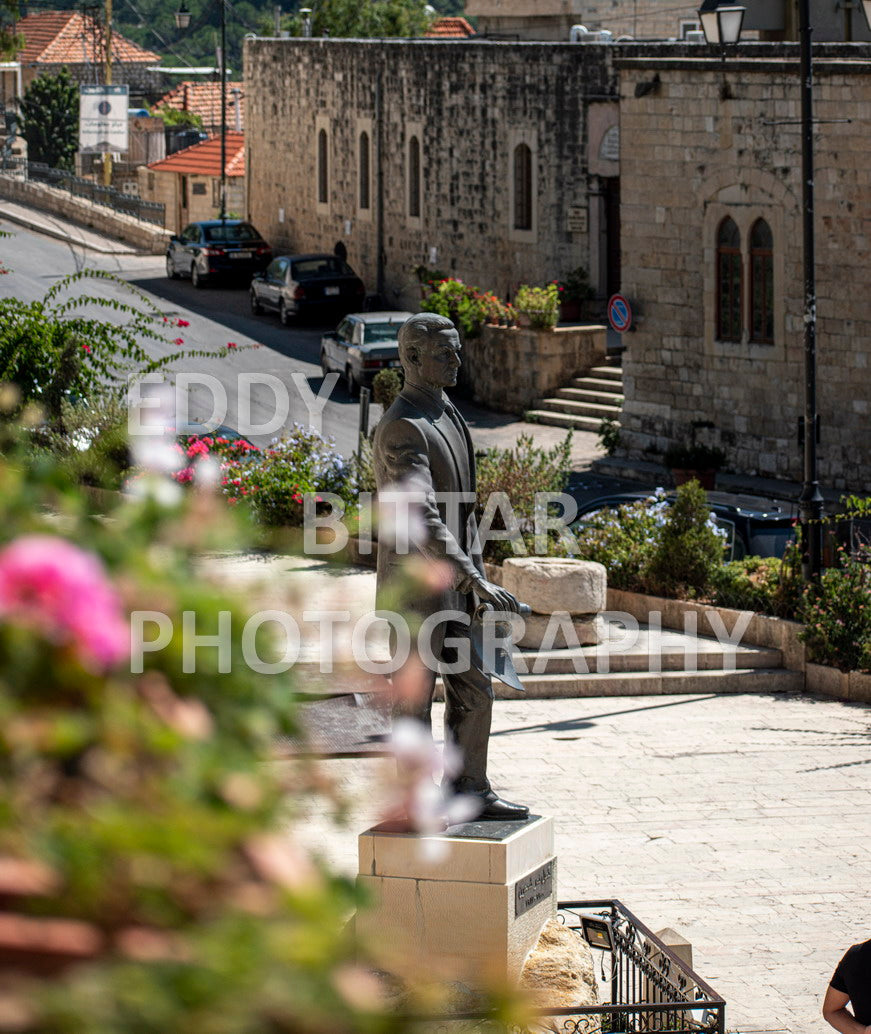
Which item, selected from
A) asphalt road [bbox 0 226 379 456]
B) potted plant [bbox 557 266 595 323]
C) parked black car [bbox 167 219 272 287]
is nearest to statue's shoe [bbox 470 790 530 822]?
asphalt road [bbox 0 226 379 456]

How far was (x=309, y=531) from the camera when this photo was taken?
57.6ft

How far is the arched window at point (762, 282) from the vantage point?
2402 cm

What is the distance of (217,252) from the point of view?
40.5 m

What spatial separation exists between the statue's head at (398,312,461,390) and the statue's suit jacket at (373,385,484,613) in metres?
0.06

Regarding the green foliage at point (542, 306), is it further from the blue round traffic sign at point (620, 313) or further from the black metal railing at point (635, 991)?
the black metal railing at point (635, 991)

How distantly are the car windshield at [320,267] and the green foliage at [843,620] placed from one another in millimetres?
22921

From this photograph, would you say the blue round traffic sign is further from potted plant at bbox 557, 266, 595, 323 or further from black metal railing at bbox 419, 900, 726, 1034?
black metal railing at bbox 419, 900, 726, 1034

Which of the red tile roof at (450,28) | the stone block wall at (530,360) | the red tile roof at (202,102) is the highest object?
the red tile roof at (450,28)

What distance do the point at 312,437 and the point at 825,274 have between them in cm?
779

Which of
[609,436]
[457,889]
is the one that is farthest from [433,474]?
[609,436]

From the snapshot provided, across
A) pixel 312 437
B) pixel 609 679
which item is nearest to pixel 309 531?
pixel 312 437

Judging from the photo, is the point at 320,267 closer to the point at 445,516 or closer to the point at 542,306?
the point at 542,306

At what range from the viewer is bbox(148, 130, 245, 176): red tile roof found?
5056 centimetres

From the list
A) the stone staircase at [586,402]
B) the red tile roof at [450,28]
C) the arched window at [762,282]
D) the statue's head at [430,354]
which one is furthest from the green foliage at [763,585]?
the red tile roof at [450,28]
